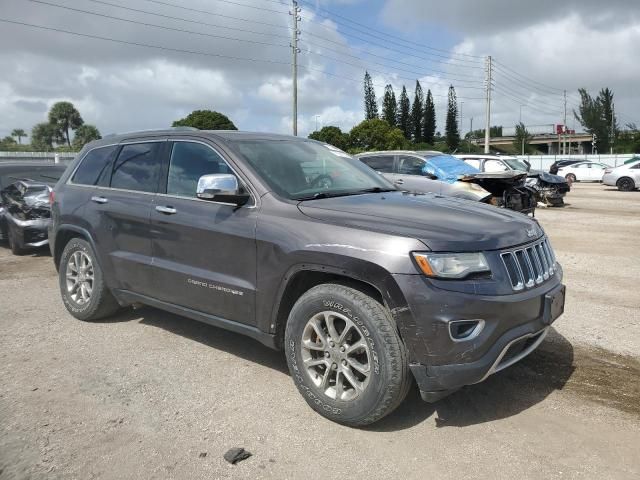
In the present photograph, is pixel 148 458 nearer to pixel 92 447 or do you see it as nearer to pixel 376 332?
pixel 92 447

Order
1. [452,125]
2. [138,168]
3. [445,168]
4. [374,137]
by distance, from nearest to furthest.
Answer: [138,168], [445,168], [374,137], [452,125]

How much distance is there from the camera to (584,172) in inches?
1359

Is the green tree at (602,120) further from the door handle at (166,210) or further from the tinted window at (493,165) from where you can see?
the door handle at (166,210)

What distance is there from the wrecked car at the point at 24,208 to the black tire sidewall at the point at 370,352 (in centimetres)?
686

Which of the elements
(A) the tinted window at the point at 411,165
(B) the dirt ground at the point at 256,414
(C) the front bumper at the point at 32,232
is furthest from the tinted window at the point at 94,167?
(A) the tinted window at the point at 411,165

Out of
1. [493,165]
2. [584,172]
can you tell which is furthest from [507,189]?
[584,172]

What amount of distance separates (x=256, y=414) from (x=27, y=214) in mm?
7462

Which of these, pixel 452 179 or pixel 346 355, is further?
pixel 452 179

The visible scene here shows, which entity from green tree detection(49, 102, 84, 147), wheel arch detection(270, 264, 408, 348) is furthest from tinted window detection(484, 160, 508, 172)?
green tree detection(49, 102, 84, 147)

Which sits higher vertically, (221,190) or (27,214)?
(221,190)

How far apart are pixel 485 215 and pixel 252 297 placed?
1.65m

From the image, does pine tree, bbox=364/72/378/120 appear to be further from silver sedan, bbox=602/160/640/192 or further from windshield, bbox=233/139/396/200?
windshield, bbox=233/139/396/200

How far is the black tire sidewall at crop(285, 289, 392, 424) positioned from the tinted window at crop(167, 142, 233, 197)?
4.27 feet

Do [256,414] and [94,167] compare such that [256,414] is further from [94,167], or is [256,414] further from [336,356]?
[94,167]
